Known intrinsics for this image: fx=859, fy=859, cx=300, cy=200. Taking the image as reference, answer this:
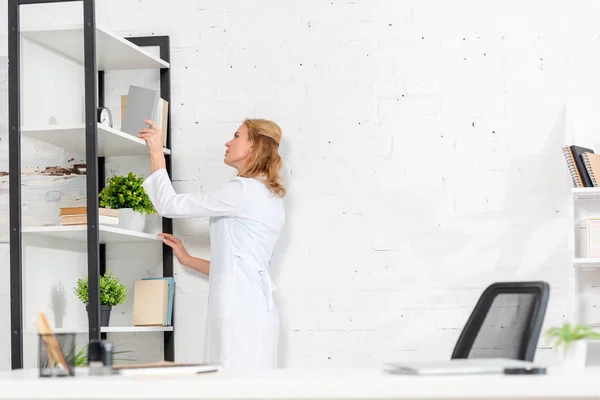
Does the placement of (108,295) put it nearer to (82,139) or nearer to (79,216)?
(79,216)

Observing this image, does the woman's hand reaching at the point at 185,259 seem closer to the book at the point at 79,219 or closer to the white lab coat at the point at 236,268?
the white lab coat at the point at 236,268

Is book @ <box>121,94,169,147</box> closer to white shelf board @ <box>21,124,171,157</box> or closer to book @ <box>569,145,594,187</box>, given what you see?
white shelf board @ <box>21,124,171,157</box>

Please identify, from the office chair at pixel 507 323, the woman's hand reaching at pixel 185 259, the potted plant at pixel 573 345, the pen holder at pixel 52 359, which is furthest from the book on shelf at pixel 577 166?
the pen holder at pixel 52 359

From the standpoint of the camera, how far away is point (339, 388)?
61.6 inches

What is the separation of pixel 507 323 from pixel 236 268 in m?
1.40

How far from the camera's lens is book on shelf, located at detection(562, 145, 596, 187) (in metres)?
3.44

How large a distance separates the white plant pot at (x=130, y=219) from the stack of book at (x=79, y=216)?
0.18m

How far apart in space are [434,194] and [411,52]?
0.65 metres

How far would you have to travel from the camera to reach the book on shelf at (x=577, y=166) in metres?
3.44

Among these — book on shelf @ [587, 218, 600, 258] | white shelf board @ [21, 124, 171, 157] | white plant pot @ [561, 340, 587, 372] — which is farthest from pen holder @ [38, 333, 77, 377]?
book on shelf @ [587, 218, 600, 258]

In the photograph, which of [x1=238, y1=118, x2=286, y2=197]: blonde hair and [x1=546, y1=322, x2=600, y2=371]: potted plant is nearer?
[x1=546, y1=322, x2=600, y2=371]: potted plant

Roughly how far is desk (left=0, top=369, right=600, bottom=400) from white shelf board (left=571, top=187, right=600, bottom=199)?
188 centimetres

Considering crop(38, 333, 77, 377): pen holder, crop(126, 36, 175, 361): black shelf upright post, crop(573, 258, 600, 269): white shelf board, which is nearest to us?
crop(38, 333, 77, 377): pen holder

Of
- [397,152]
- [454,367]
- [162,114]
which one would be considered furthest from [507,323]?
[162,114]
